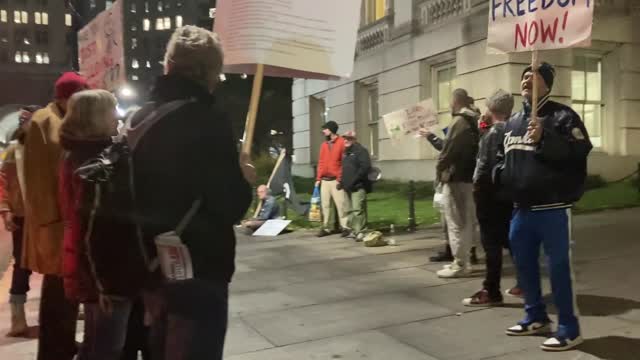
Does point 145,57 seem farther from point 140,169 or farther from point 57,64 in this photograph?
point 140,169

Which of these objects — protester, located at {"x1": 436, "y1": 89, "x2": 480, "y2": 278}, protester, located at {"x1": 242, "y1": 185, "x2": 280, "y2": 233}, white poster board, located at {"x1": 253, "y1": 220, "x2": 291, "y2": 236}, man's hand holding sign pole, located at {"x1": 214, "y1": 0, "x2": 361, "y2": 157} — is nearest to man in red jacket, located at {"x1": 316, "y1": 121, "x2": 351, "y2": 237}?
white poster board, located at {"x1": 253, "y1": 220, "x2": 291, "y2": 236}

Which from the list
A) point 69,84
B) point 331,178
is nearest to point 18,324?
point 69,84

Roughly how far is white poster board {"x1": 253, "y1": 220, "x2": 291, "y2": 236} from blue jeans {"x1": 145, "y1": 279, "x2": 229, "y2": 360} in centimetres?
951

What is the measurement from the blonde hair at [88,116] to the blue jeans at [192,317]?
4.10 ft

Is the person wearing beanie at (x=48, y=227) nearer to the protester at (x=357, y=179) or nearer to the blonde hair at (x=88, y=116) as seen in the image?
the blonde hair at (x=88, y=116)

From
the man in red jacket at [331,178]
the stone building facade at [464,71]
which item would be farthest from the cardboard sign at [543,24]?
the stone building facade at [464,71]

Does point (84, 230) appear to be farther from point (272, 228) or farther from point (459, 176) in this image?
A: point (272, 228)

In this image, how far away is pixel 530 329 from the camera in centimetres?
501

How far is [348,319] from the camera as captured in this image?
5.80 m

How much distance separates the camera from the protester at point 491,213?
5980 mm

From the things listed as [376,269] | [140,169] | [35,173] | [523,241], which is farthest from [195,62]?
[376,269]

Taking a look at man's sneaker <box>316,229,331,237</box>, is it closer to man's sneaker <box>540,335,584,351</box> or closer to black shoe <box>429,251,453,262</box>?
black shoe <box>429,251,453,262</box>

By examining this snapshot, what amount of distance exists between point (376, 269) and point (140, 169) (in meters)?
5.80

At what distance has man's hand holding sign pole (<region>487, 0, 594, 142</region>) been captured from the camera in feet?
15.7
